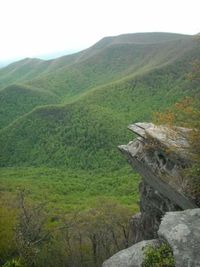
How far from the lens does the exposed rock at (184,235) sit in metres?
18.6

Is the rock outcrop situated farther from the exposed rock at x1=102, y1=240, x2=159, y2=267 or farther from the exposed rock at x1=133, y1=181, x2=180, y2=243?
the exposed rock at x1=133, y1=181, x2=180, y2=243

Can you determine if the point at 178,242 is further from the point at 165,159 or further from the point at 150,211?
the point at 150,211

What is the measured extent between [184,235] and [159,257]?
1679mm

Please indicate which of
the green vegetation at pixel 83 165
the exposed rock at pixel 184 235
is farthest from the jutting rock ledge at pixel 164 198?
the green vegetation at pixel 83 165

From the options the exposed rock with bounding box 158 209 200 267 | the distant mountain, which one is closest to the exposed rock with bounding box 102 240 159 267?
the exposed rock with bounding box 158 209 200 267

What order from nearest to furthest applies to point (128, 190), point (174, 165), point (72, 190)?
1. point (174, 165)
2. point (128, 190)
3. point (72, 190)

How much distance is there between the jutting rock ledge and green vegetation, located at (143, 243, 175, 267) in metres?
0.56

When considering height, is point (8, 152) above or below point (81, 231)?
below

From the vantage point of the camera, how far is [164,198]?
3322 centimetres

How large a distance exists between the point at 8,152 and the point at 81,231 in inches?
4014

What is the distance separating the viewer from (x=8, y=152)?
15425cm

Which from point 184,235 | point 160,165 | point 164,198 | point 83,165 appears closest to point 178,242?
point 184,235

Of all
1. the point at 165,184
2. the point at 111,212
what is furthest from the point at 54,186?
the point at 165,184

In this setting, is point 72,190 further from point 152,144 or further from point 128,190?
point 152,144
